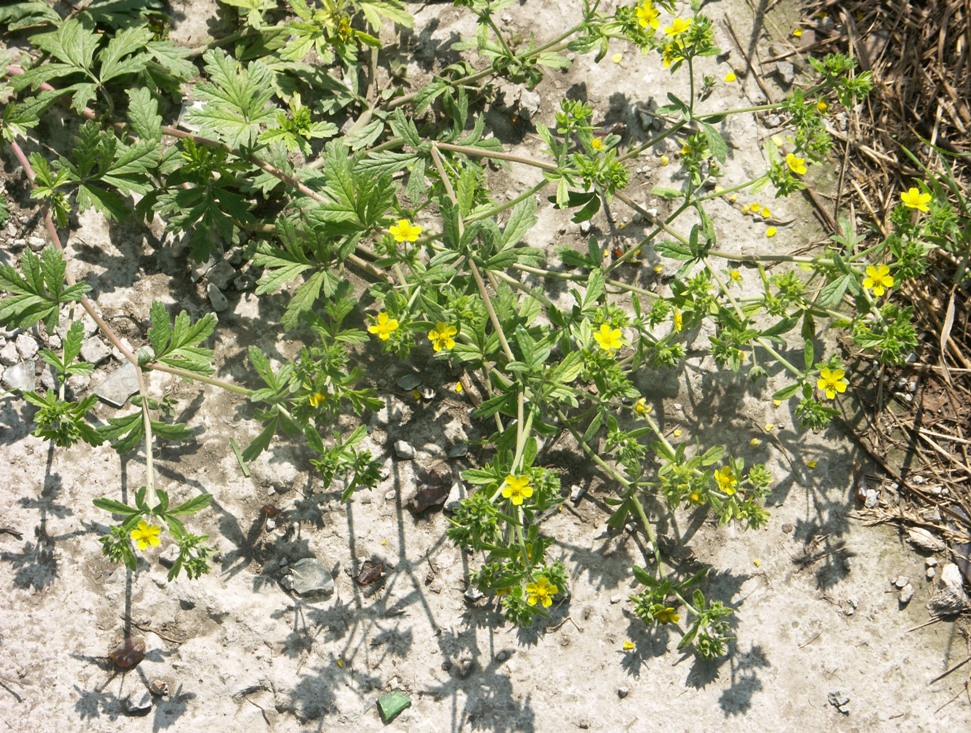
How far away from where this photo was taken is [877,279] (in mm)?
3814

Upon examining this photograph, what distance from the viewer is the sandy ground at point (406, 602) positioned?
3906 mm

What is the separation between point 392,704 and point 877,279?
121 inches

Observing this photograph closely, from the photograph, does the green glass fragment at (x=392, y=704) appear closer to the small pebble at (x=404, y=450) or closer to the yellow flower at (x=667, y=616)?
the small pebble at (x=404, y=450)

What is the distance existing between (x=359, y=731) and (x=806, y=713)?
2.25m

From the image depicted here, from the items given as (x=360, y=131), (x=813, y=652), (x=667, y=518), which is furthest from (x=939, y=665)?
(x=360, y=131)

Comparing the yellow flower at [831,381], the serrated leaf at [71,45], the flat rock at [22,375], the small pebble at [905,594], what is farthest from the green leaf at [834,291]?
the flat rock at [22,375]

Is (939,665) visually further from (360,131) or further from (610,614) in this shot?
(360,131)

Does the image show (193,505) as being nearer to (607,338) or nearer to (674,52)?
(607,338)

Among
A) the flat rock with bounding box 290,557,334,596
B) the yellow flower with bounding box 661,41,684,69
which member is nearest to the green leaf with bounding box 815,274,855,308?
the yellow flower with bounding box 661,41,684,69

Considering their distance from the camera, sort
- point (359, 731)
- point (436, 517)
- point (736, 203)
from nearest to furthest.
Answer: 1. point (359, 731)
2. point (436, 517)
3. point (736, 203)

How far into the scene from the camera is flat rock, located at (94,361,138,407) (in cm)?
408

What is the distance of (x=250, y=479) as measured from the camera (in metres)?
4.12

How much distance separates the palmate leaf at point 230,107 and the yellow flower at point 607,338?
1.88 metres

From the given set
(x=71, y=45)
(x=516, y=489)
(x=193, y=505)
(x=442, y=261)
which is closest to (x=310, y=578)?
(x=193, y=505)
